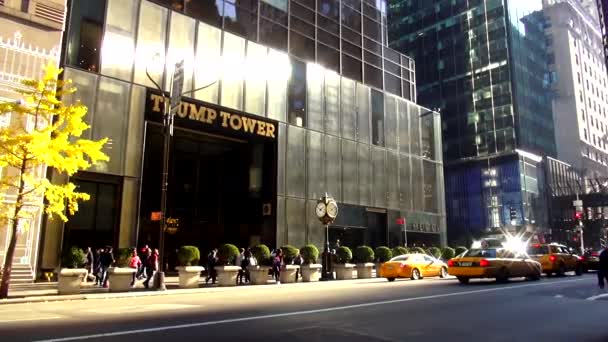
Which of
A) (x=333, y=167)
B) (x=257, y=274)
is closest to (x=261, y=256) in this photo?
(x=257, y=274)

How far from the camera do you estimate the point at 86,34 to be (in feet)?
75.8

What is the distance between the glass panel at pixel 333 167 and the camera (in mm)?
33344

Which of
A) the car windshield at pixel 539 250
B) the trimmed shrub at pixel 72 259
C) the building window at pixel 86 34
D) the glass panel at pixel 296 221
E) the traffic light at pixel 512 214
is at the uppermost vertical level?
the building window at pixel 86 34

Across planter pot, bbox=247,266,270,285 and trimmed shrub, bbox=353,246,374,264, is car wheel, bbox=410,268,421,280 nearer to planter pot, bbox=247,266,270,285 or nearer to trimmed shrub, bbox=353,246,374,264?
trimmed shrub, bbox=353,246,374,264

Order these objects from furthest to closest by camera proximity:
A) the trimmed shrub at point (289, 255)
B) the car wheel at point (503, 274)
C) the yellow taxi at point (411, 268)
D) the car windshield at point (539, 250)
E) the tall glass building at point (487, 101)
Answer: the tall glass building at point (487, 101) → the trimmed shrub at point (289, 255) → the car windshield at point (539, 250) → the yellow taxi at point (411, 268) → the car wheel at point (503, 274)

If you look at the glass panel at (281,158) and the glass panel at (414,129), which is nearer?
the glass panel at (281,158)

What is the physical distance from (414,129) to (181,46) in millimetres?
23360

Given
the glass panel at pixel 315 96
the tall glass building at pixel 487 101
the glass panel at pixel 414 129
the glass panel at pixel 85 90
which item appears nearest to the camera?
the glass panel at pixel 85 90

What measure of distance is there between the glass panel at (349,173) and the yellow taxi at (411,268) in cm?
1016

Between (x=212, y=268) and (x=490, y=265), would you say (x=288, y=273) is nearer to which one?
(x=212, y=268)

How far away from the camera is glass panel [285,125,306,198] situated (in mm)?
30781

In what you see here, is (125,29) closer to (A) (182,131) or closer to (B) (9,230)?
(A) (182,131)

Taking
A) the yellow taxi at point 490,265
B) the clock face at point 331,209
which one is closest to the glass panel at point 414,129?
the clock face at point 331,209

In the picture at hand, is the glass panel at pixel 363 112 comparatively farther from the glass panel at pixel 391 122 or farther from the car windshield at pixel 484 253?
the car windshield at pixel 484 253
